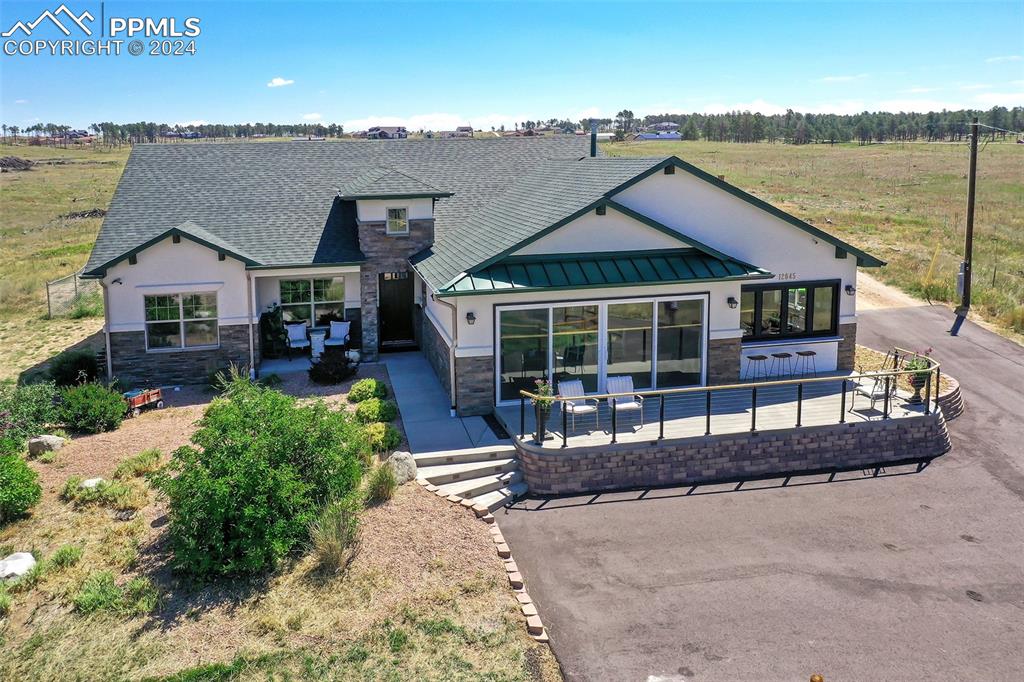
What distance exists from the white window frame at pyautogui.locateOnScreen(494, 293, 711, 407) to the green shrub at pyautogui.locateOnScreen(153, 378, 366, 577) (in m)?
4.61

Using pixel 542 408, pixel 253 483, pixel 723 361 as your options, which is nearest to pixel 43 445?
pixel 253 483

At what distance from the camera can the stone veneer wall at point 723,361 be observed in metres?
18.3

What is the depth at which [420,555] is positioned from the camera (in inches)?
472

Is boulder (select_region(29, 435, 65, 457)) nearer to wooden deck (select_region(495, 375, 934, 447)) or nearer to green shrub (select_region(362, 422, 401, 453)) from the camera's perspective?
green shrub (select_region(362, 422, 401, 453))

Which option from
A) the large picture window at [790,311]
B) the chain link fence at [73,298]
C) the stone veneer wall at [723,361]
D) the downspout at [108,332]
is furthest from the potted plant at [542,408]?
the chain link fence at [73,298]

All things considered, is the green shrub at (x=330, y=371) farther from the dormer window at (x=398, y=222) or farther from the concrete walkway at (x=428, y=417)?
the dormer window at (x=398, y=222)

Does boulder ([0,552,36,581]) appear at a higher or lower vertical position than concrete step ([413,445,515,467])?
lower

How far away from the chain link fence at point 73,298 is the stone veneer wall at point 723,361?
2091 cm

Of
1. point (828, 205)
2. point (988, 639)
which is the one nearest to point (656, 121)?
point (828, 205)

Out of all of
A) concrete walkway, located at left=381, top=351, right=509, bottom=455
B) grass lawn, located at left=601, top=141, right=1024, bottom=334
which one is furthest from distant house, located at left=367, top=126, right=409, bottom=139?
concrete walkway, located at left=381, top=351, right=509, bottom=455

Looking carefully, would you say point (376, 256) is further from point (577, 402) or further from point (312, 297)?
point (577, 402)

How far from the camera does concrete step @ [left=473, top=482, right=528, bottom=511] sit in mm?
13953

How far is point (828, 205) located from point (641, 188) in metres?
45.5

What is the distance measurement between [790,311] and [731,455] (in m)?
5.63
